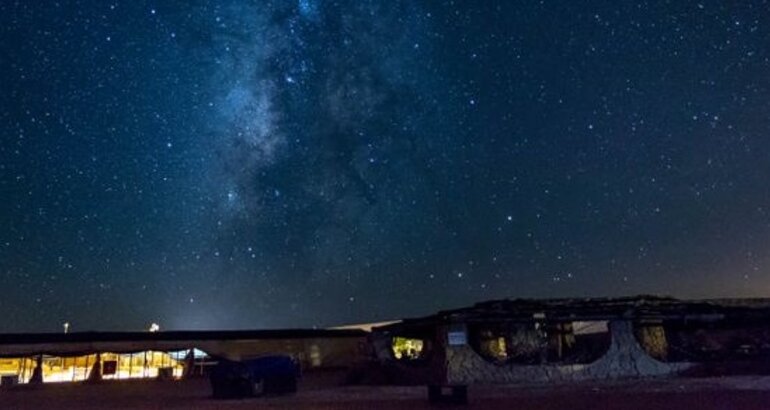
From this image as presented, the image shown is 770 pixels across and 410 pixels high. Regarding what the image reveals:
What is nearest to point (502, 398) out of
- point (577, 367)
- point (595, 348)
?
point (577, 367)

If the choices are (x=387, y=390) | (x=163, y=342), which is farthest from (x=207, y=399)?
(x=163, y=342)

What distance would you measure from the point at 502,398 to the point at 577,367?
7.62 meters

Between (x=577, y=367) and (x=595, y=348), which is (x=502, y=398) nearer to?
(x=577, y=367)

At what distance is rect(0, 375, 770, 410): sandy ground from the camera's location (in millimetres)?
19203

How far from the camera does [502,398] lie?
2239 centimetres

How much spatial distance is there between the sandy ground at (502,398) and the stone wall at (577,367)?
6.13 feet

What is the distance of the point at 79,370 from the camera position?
4475cm

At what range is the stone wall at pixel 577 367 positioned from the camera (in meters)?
28.5

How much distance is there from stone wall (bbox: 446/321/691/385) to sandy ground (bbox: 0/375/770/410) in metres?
1.87

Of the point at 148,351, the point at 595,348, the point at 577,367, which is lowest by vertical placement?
the point at 577,367

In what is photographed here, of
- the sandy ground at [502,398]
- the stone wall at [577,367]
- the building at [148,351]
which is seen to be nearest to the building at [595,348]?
the stone wall at [577,367]

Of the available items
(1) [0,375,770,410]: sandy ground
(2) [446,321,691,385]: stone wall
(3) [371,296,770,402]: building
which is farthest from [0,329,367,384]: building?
(2) [446,321,691,385]: stone wall

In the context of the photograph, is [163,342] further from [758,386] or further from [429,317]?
[758,386]

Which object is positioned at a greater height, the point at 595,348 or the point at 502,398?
the point at 595,348
